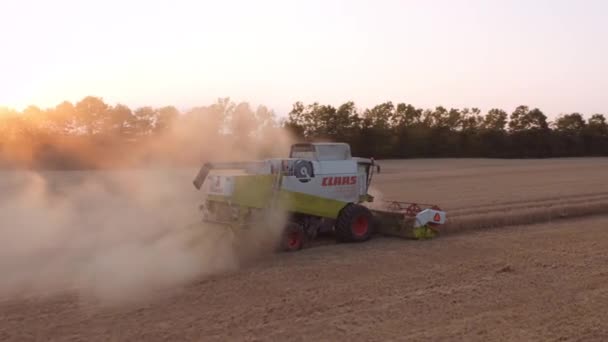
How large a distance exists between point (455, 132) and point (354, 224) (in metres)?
49.7

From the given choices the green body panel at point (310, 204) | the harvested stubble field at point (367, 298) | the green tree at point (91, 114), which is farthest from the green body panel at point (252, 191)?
the green tree at point (91, 114)

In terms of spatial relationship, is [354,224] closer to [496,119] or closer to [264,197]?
[264,197]

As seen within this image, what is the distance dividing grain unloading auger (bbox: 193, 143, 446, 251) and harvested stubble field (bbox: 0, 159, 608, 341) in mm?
430

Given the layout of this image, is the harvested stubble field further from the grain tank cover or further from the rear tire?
the grain tank cover

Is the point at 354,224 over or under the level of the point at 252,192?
under

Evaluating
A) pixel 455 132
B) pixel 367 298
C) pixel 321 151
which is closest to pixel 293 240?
pixel 321 151

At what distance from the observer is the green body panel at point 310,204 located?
10.0 metres

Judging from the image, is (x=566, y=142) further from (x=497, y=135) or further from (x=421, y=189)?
(x=421, y=189)

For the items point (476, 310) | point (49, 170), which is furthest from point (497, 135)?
point (476, 310)

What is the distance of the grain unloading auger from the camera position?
9.67 meters

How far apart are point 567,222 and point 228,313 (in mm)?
10171

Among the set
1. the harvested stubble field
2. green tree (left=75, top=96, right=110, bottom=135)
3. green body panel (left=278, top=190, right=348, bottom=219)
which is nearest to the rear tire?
green body panel (left=278, top=190, right=348, bottom=219)

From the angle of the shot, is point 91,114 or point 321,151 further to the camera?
point 91,114

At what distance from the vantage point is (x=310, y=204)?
10.5 meters
